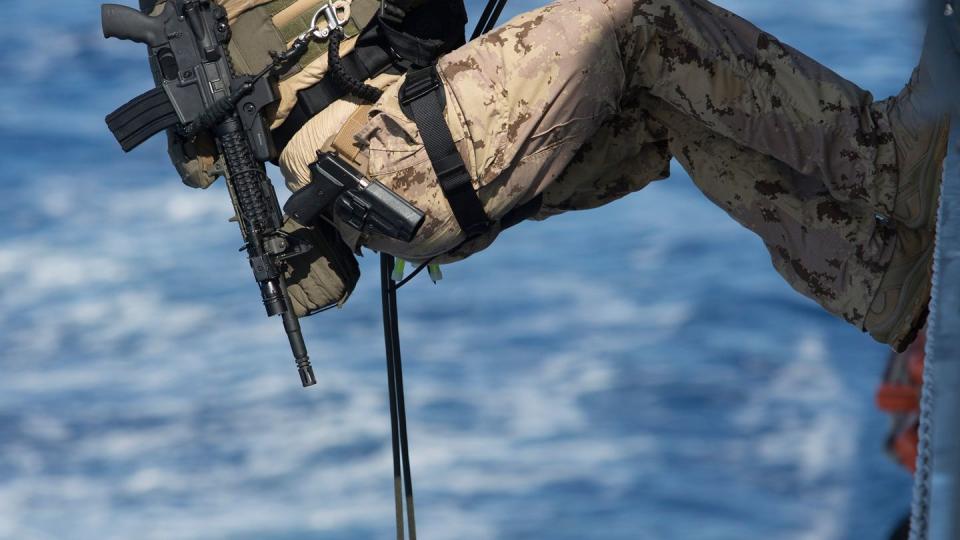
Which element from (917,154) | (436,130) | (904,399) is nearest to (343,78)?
(436,130)

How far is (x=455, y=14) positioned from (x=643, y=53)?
423 millimetres

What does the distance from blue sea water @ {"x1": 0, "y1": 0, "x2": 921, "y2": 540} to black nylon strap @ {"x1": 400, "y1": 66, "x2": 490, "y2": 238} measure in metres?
3.03

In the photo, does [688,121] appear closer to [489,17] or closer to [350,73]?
[489,17]

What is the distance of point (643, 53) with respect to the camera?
9.46ft

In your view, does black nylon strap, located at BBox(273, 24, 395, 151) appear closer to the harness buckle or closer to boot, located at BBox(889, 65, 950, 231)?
the harness buckle

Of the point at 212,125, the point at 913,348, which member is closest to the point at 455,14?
the point at 212,125

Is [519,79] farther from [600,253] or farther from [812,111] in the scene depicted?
[600,253]

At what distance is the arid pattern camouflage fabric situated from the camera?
2.85 m

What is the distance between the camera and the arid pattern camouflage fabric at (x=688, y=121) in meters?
2.85

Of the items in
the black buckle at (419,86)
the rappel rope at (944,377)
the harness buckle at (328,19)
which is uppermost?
the harness buckle at (328,19)

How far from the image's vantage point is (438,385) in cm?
639

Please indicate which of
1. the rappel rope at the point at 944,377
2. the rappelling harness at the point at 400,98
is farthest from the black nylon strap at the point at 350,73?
the rappel rope at the point at 944,377

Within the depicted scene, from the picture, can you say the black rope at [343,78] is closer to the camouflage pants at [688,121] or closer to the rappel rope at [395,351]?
the camouflage pants at [688,121]

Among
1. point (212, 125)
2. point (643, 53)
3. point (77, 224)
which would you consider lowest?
point (643, 53)
